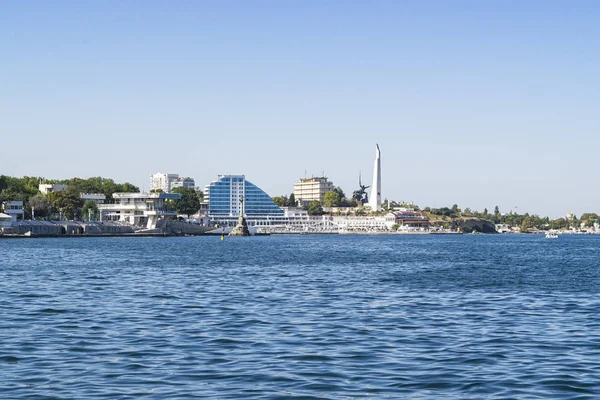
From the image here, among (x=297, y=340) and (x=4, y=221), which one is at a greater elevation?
(x=4, y=221)

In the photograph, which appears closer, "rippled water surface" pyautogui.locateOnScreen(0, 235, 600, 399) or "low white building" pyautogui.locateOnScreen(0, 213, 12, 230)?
"rippled water surface" pyautogui.locateOnScreen(0, 235, 600, 399)

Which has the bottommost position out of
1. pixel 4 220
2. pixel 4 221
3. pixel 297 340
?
pixel 297 340

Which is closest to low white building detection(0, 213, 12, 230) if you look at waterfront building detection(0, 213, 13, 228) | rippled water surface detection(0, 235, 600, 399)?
waterfront building detection(0, 213, 13, 228)

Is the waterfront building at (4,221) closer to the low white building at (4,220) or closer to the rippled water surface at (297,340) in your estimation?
the low white building at (4,220)

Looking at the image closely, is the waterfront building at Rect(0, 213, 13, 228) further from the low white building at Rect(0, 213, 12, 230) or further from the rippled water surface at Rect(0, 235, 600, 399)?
the rippled water surface at Rect(0, 235, 600, 399)

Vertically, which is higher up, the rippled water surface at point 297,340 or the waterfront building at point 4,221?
the waterfront building at point 4,221

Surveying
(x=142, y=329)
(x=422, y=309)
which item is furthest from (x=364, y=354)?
(x=422, y=309)

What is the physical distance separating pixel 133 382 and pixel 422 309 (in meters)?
18.3

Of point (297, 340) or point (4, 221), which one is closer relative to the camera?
point (297, 340)

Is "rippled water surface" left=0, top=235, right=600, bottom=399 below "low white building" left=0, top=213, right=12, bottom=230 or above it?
below

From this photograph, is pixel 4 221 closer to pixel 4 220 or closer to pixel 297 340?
pixel 4 220

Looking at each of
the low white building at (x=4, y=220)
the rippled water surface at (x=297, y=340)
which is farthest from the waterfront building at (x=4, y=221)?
the rippled water surface at (x=297, y=340)

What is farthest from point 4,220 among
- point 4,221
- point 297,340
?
point 297,340

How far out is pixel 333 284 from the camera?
49562 millimetres
